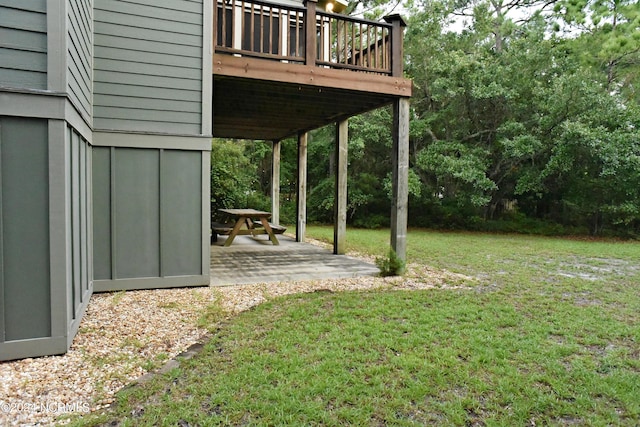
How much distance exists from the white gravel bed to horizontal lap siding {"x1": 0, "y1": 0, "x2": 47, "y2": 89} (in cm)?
180

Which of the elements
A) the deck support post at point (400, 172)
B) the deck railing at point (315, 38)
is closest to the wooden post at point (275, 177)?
the deck railing at point (315, 38)

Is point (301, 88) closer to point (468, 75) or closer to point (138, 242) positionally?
point (138, 242)

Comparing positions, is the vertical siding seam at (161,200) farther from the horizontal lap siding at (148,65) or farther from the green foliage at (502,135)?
the green foliage at (502,135)

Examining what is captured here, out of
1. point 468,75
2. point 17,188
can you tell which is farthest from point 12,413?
point 468,75

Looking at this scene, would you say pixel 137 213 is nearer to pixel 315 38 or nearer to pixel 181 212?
pixel 181 212

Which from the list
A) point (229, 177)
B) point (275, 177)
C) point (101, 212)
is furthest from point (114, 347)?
point (275, 177)

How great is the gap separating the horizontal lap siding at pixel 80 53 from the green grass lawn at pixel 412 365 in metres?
2.22

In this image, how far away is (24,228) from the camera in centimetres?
283

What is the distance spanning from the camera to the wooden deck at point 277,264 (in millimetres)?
5641

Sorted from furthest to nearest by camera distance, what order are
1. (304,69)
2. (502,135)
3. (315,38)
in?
(502,135) < (315,38) < (304,69)

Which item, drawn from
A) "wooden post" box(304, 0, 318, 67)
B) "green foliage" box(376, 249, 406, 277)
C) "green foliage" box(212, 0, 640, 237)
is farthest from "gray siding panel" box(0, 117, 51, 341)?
"green foliage" box(212, 0, 640, 237)

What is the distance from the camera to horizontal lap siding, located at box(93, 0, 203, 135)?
14.6 feet

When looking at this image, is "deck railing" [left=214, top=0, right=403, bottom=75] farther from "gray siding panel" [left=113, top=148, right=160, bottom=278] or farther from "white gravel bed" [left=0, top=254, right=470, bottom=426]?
"white gravel bed" [left=0, top=254, right=470, bottom=426]

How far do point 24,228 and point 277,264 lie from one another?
159 inches
